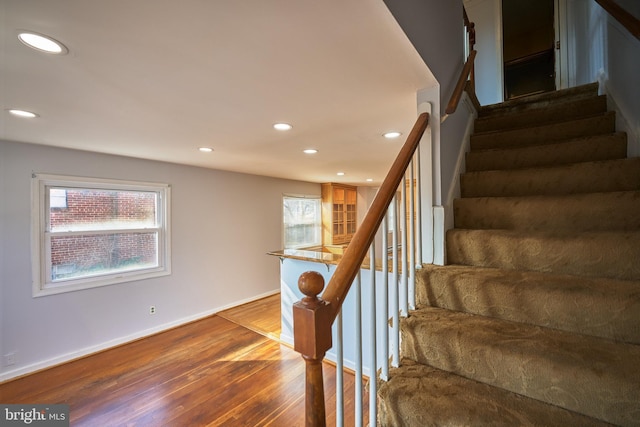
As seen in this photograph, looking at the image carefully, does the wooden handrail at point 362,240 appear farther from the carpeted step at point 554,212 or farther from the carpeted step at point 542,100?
the carpeted step at point 542,100

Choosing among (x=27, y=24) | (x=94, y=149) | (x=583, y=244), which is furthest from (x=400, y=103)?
(x=94, y=149)

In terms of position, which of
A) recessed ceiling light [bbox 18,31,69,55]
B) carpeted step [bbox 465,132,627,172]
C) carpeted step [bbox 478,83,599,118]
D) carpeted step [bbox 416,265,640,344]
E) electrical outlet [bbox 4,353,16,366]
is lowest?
electrical outlet [bbox 4,353,16,366]

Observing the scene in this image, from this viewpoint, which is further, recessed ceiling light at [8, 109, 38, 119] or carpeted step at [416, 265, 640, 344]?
recessed ceiling light at [8, 109, 38, 119]

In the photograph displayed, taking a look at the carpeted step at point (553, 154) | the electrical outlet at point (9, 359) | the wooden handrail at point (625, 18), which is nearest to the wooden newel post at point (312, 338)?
the carpeted step at point (553, 154)

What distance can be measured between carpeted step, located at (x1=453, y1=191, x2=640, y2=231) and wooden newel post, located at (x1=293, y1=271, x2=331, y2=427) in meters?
1.40

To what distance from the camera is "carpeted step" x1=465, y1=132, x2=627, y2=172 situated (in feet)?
5.29

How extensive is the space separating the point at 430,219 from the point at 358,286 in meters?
0.80

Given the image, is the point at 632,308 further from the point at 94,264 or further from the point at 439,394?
the point at 94,264

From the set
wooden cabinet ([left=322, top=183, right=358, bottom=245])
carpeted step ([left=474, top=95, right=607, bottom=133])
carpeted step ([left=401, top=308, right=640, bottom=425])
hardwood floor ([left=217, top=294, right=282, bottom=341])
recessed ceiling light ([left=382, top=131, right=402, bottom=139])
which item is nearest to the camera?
carpeted step ([left=401, top=308, right=640, bottom=425])

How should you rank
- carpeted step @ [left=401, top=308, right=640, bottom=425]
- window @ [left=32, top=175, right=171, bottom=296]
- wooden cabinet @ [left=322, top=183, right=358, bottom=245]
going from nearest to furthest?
carpeted step @ [left=401, top=308, right=640, bottom=425]
window @ [left=32, top=175, right=171, bottom=296]
wooden cabinet @ [left=322, top=183, right=358, bottom=245]

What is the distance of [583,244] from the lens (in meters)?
1.23

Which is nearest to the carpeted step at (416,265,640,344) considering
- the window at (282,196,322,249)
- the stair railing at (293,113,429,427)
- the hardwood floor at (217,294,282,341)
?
the stair railing at (293,113,429,427)

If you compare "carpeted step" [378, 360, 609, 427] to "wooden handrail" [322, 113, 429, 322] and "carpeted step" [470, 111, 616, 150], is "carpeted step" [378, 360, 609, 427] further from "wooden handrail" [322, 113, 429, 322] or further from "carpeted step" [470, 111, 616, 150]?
"carpeted step" [470, 111, 616, 150]

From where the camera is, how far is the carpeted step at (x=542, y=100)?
205cm
